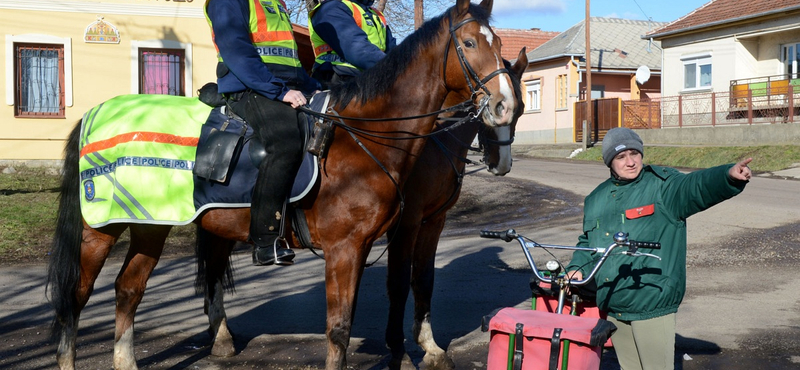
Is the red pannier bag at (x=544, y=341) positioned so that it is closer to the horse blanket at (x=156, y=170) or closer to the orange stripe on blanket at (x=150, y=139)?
the horse blanket at (x=156, y=170)

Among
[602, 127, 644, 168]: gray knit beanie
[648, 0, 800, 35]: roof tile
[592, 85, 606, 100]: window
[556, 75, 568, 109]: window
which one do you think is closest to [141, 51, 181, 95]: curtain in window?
[602, 127, 644, 168]: gray knit beanie

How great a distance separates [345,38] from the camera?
549 centimetres

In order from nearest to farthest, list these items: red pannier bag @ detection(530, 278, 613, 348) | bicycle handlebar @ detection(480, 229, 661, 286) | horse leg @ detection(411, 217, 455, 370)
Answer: bicycle handlebar @ detection(480, 229, 661, 286)
red pannier bag @ detection(530, 278, 613, 348)
horse leg @ detection(411, 217, 455, 370)

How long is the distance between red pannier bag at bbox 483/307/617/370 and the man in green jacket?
48 centimetres

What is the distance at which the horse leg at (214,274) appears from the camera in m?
5.92

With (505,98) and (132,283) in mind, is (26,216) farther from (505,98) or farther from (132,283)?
(505,98)

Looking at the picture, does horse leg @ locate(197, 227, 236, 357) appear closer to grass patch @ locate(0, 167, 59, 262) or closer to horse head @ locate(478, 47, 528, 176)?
horse head @ locate(478, 47, 528, 176)

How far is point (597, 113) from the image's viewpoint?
3575 cm

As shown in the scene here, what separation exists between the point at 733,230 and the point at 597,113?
84.0 ft

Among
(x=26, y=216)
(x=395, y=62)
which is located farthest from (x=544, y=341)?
(x=26, y=216)

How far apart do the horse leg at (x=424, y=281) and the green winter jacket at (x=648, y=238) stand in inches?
72.5

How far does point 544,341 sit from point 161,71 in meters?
17.3

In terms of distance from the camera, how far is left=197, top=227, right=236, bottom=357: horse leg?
5922 mm

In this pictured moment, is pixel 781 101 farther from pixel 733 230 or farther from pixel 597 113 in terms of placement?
pixel 733 230
